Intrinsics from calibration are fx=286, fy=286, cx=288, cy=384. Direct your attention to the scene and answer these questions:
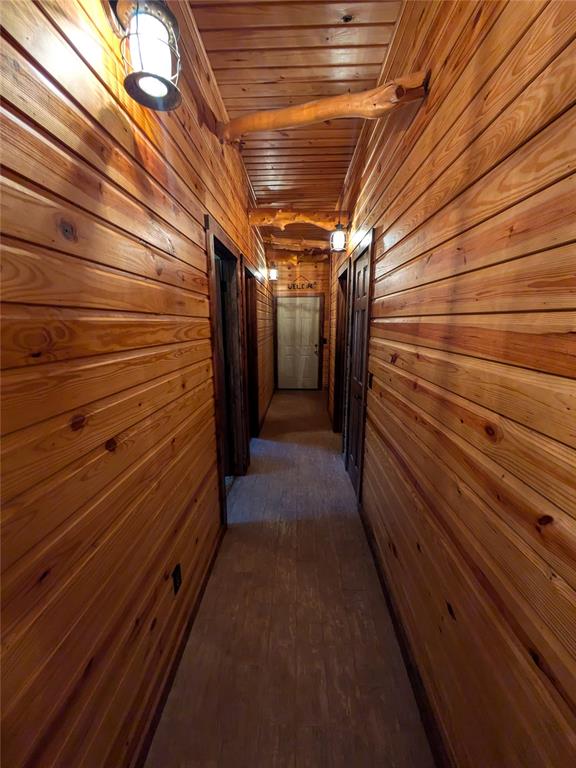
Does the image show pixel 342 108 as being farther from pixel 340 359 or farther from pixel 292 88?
pixel 340 359

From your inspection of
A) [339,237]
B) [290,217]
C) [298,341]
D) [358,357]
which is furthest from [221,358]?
[298,341]

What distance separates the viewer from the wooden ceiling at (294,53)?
1.26m

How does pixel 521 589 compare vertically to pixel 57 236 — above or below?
below

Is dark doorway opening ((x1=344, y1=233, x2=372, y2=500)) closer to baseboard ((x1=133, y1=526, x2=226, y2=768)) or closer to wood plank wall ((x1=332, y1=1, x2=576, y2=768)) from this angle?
wood plank wall ((x1=332, y1=1, x2=576, y2=768))

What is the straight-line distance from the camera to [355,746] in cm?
102

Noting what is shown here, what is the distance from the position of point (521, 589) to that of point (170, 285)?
1457mm

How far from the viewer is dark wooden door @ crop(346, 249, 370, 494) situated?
216cm

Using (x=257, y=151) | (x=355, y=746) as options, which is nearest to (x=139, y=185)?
(x=257, y=151)

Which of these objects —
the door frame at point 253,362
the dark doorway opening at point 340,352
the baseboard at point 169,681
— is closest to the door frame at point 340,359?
→ the dark doorway opening at point 340,352

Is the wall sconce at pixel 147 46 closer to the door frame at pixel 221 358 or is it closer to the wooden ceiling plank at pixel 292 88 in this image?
the door frame at pixel 221 358

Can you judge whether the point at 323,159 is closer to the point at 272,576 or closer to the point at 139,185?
the point at 139,185

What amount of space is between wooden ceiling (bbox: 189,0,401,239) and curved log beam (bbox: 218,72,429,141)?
21cm

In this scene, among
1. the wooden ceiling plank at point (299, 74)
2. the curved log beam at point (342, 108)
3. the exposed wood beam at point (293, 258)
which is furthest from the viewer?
the exposed wood beam at point (293, 258)

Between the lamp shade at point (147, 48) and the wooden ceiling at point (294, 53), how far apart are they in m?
0.79
